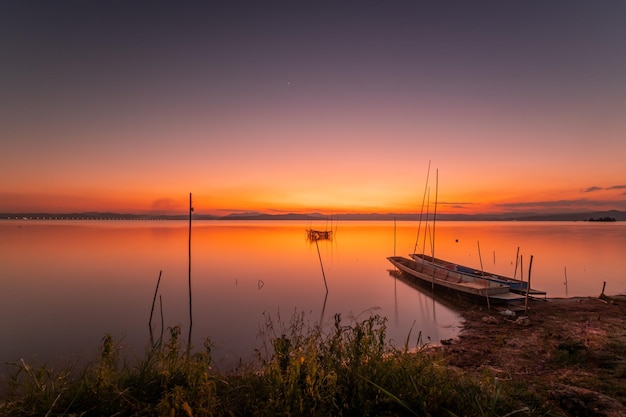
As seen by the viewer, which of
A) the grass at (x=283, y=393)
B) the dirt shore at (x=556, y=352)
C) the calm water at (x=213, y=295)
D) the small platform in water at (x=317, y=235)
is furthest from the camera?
the small platform in water at (x=317, y=235)

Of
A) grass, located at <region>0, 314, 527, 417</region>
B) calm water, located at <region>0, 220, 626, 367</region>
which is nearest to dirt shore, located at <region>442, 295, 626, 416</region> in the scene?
grass, located at <region>0, 314, 527, 417</region>

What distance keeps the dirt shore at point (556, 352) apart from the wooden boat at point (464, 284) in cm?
84

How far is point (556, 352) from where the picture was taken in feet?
35.3

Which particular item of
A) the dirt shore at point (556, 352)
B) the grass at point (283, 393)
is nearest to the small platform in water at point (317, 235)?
the dirt shore at point (556, 352)

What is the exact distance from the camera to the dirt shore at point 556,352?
6.37 meters

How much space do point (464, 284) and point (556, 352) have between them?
10.4m

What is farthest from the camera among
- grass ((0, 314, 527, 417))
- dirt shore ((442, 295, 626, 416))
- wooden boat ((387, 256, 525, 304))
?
wooden boat ((387, 256, 525, 304))

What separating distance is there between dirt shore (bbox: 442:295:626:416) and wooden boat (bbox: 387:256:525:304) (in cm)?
84

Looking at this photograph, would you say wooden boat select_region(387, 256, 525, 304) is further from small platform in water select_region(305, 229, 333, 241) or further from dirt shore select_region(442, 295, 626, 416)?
small platform in water select_region(305, 229, 333, 241)

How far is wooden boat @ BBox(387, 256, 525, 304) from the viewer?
1845cm

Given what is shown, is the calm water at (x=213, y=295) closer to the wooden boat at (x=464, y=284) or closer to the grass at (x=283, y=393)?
the wooden boat at (x=464, y=284)

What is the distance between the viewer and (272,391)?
14.5 feet

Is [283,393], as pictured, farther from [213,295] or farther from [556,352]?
[213,295]

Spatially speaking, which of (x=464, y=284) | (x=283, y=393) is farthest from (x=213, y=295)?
(x=283, y=393)
